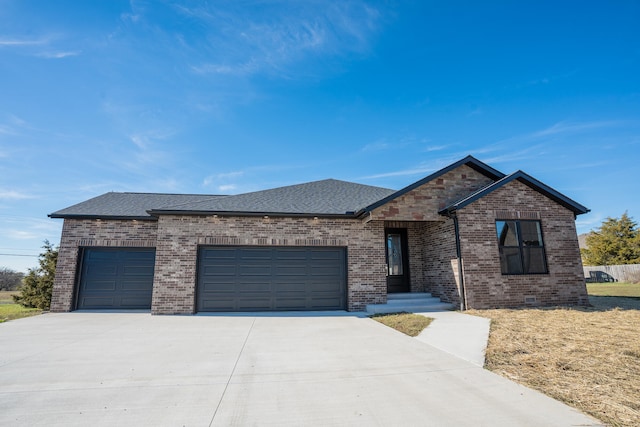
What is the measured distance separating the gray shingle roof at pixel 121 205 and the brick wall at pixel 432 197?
8908mm

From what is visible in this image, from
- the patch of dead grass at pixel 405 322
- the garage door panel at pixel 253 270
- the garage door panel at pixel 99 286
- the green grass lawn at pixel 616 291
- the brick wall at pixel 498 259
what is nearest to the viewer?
the patch of dead grass at pixel 405 322

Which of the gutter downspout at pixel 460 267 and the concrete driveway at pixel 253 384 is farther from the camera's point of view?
the gutter downspout at pixel 460 267

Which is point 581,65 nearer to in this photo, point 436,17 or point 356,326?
point 436,17

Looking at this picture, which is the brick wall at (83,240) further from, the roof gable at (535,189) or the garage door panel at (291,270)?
the roof gable at (535,189)

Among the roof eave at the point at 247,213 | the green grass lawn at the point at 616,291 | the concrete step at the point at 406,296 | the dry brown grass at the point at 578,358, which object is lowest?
the green grass lawn at the point at 616,291

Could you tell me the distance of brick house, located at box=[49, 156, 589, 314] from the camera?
10.2 metres

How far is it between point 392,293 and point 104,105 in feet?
39.8

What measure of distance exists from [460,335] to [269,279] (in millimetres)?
6389

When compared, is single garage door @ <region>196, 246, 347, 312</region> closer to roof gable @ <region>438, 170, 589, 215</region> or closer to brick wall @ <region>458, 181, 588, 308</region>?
brick wall @ <region>458, 181, 588, 308</region>

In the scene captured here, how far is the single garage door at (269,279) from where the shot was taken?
413 inches

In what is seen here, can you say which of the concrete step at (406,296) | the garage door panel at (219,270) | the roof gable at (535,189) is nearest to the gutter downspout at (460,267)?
the roof gable at (535,189)

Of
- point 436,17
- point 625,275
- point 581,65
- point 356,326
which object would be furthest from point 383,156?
point 625,275

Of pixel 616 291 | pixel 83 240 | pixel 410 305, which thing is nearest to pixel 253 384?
Answer: pixel 410 305

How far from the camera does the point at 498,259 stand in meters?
10.1
